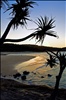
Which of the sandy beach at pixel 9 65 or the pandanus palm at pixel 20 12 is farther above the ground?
the pandanus palm at pixel 20 12

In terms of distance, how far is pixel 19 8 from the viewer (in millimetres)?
7590

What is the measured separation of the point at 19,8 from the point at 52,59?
2.45 meters

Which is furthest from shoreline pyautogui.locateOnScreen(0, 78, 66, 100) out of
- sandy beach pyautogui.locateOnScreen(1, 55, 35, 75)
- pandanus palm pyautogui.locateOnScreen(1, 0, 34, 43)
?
sandy beach pyautogui.locateOnScreen(1, 55, 35, 75)

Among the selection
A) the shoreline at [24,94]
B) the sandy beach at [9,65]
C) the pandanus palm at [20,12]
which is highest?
the pandanus palm at [20,12]

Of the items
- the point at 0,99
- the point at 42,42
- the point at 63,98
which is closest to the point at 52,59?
the point at 42,42

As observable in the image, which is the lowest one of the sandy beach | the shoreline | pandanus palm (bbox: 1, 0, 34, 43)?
the sandy beach

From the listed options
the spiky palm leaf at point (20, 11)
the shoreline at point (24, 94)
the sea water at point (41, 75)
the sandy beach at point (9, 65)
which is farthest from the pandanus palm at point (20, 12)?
the sandy beach at point (9, 65)

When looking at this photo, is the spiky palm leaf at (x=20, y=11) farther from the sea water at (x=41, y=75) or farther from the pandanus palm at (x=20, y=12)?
the sea water at (x=41, y=75)

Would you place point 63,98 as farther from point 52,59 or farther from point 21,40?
point 21,40

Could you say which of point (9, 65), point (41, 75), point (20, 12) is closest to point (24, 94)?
point (20, 12)

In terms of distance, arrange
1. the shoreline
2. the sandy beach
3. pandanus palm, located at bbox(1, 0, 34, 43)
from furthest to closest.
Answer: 1. the sandy beach
2. the shoreline
3. pandanus palm, located at bbox(1, 0, 34, 43)

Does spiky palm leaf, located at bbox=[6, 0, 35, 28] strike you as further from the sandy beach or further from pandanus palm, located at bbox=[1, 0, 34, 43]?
the sandy beach

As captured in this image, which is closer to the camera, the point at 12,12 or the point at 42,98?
the point at 12,12

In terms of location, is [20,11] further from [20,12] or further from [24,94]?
[24,94]
